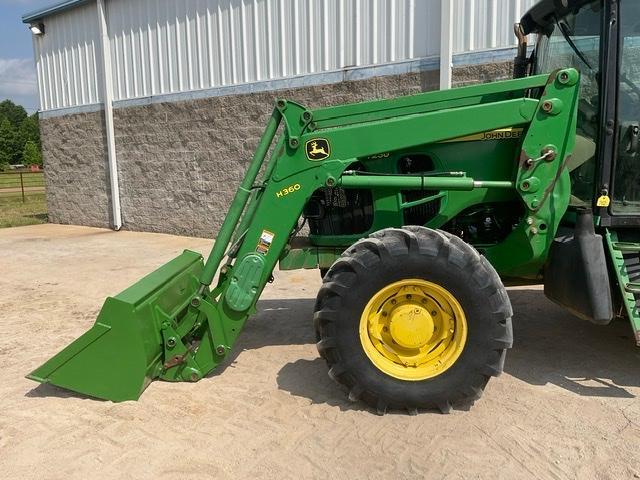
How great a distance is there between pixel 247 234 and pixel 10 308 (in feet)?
12.3

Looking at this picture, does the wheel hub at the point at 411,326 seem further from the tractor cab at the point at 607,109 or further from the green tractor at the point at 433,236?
the tractor cab at the point at 607,109

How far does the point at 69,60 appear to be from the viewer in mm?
12820

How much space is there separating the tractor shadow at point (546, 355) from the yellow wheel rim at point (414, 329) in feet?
1.26

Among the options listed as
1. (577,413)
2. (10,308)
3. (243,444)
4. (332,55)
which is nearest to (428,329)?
(577,413)

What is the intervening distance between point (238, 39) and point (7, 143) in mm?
66247

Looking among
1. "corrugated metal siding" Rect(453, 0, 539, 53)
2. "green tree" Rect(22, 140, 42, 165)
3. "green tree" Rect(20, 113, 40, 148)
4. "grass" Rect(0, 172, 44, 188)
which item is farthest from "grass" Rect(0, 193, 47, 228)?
"green tree" Rect(20, 113, 40, 148)

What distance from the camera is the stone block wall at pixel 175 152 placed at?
8.74 m

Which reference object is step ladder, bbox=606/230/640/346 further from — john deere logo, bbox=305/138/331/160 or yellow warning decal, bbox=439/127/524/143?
john deere logo, bbox=305/138/331/160

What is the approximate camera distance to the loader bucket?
3262 millimetres

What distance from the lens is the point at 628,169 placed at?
3.45m

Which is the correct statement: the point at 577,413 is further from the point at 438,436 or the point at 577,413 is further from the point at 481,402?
the point at 438,436

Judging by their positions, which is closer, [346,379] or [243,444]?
[243,444]

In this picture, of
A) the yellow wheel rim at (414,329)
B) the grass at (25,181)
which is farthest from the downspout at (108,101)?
the grass at (25,181)

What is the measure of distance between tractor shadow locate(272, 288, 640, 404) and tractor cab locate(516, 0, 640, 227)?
1.08 meters
